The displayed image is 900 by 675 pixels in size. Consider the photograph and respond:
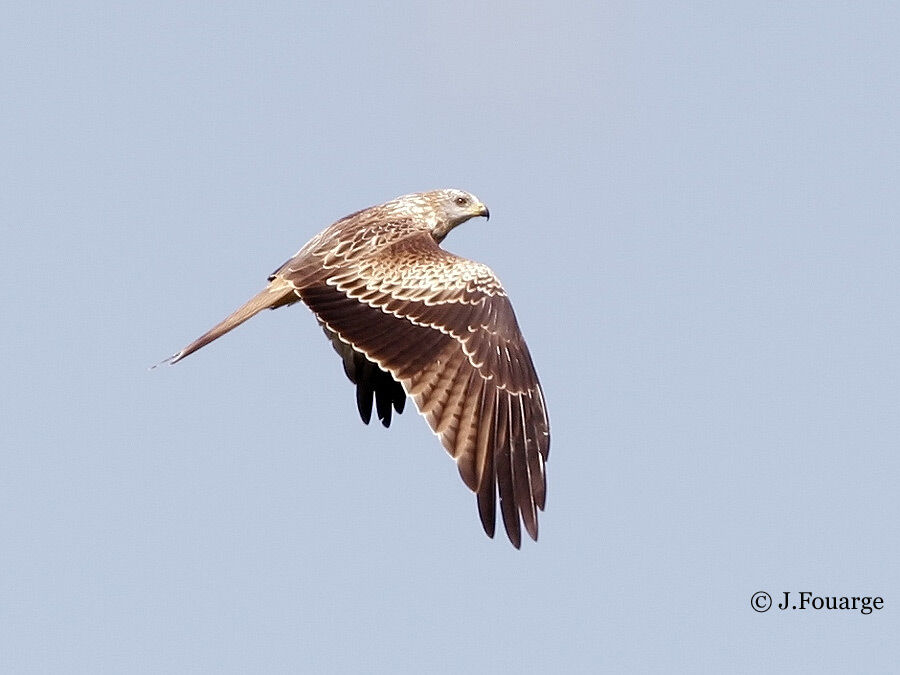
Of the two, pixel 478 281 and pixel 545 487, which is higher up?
pixel 478 281

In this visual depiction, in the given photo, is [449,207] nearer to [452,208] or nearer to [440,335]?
[452,208]

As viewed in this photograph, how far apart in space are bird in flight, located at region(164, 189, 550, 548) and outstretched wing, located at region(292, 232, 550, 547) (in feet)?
0.04

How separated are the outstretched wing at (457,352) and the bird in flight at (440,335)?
0.04 feet

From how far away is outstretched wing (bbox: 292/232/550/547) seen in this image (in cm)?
1373

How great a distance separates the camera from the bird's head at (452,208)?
57.1 ft

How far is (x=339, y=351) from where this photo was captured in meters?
17.2

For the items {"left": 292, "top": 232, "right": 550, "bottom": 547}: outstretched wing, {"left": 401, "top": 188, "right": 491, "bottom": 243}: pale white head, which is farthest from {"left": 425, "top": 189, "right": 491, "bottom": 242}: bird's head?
{"left": 292, "top": 232, "right": 550, "bottom": 547}: outstretched wing

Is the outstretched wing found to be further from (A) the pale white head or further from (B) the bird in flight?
(A) the pale white head

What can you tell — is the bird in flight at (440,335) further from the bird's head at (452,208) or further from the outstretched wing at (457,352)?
the bird's head at (452,208)

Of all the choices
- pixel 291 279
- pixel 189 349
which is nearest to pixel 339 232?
pixel 291 279

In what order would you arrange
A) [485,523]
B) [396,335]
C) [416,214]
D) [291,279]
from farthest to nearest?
[416,214]
[291,279]
[396,335]
[485,523]

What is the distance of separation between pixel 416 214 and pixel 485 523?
4493 millimetres

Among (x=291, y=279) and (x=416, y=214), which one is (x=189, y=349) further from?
(x=416, y=214)

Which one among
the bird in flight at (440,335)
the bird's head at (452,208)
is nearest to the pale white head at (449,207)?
the bird's head at (452,208)
